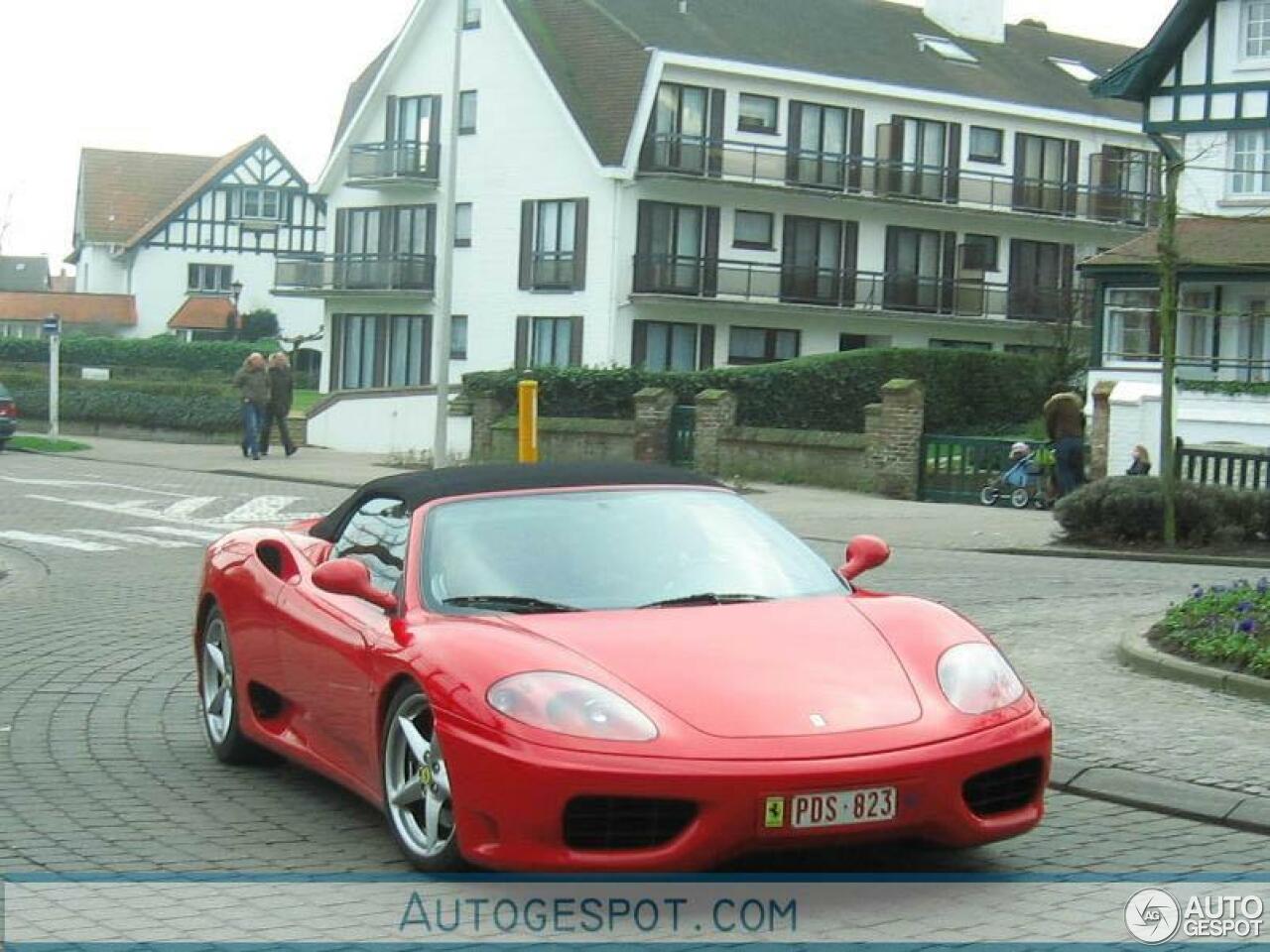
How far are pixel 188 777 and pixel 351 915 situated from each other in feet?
8.23

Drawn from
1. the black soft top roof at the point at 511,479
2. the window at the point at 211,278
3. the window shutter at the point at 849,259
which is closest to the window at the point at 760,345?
the window shutter at the point at 849,259

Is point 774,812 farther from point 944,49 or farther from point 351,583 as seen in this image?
point 944,49

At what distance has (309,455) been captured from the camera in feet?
139

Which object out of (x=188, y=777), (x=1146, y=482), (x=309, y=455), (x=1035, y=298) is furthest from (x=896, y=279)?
(x=188, y=777)

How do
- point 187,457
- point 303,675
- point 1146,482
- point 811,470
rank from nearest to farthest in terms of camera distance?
point 303,675
point 1146,482
point 811,470
point 187,457

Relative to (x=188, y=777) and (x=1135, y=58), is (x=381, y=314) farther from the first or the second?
(x=188, y=777)

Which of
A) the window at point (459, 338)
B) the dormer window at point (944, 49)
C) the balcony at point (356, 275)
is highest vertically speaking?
the dormer window at point (944, 49)

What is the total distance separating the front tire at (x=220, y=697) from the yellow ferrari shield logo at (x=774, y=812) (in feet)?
10.5

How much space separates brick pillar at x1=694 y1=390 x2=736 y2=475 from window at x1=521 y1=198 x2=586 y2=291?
57.9 feet

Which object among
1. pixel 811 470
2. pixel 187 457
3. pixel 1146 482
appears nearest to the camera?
pixel 1146 482

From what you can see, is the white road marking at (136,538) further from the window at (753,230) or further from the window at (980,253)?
the window at (980,253)

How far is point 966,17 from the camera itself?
63688 mm

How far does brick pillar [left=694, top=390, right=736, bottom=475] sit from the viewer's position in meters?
35.1

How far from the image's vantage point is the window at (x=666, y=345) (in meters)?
52.7
